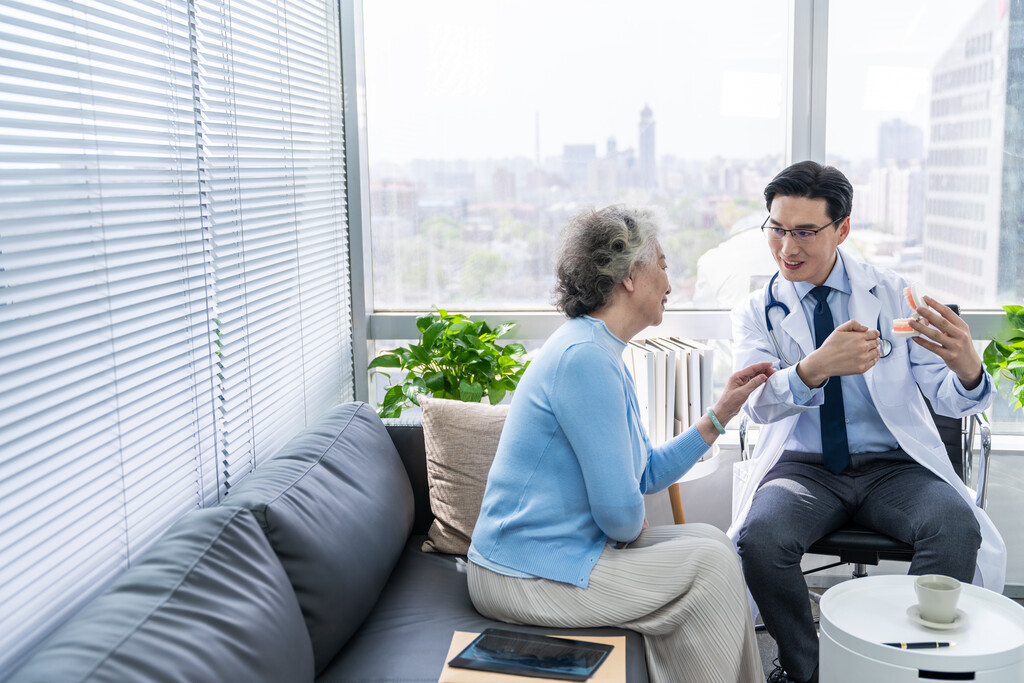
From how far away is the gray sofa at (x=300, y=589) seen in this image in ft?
4.44

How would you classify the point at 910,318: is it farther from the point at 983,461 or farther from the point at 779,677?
the point at 779,677

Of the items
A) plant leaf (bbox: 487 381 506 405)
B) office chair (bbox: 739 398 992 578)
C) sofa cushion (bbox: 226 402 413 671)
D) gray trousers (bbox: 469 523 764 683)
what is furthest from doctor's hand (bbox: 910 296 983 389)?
sofa cushion (bbox: 226 402 413 671)

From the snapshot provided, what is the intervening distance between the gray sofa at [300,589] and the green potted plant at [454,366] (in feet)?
1.44

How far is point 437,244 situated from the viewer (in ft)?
12.0

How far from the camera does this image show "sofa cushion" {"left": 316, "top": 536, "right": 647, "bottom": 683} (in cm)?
187

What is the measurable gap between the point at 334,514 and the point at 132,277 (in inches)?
27.4

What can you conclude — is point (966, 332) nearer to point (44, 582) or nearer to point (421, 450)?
point (421, 450)

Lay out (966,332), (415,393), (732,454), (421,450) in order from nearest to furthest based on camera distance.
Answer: (966,332) → (421,450) → (415,393) → (732,454)

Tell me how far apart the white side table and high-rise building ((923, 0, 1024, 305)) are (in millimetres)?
1716

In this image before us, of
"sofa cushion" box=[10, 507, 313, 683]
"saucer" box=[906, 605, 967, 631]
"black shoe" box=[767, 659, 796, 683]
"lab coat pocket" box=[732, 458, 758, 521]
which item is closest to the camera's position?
"sofa cushion" box=[10, 507, 313, 683]

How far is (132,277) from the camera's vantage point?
1861 mm

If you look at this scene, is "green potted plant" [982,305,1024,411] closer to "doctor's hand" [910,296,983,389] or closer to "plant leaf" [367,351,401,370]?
"doctor's hand" [910,296,983,389]

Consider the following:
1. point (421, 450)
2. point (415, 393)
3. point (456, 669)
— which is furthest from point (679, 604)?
point (415, 393)

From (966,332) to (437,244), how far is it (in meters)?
2.03
